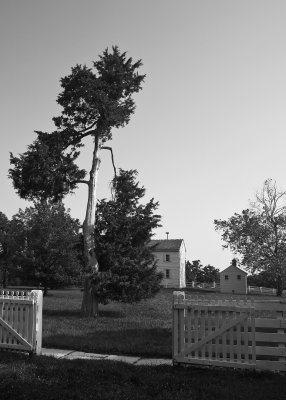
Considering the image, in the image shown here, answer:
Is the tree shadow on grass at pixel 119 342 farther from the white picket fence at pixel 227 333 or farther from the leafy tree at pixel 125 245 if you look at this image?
the leafy tree at pixel 125 245

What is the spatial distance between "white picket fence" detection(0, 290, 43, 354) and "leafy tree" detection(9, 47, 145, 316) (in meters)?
7.64

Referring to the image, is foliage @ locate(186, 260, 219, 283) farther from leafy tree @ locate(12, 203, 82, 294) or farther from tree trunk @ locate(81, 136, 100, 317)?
tree trunk @ locate(81, 136, 100, 317)

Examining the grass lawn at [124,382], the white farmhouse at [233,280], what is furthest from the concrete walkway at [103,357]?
the white farmhouse at [233,280]

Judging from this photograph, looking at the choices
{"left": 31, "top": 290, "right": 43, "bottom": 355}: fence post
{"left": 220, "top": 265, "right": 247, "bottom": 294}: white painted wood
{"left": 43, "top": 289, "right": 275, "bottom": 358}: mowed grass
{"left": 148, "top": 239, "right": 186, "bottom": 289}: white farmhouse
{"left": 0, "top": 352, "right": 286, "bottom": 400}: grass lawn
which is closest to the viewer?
{"left": 0, "top": 352, "right": 286, "bottom": 400}: grass lawn

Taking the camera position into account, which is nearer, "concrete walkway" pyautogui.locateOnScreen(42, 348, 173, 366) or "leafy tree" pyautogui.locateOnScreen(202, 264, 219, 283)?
"concrete walkway" pyautogui.locateOnScreen(42, 348, 173, 366)

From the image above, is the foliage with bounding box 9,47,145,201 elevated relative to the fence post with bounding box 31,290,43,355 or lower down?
elevated

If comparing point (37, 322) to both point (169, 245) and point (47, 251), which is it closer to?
point (47, 251)

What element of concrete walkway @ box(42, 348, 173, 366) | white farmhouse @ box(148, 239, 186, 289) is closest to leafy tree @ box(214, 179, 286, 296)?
white farmhouse @ box(148, 239, 186, 289)

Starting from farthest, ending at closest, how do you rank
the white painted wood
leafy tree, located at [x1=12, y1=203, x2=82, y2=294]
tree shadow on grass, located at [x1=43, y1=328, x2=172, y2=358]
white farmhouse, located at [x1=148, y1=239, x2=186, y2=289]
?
the white painted wood
white farmhouse, located at [x1=148, y1=239, x2=186, y2=289]
leafy tree, located at [x1=12, y1=203, x2=82, y2=294]
tree shadow on grass, located at [x1=43, y1=328, x2=172, y2=358]

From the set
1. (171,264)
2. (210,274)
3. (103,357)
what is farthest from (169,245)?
(103,357)

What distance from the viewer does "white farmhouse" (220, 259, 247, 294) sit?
185 feet

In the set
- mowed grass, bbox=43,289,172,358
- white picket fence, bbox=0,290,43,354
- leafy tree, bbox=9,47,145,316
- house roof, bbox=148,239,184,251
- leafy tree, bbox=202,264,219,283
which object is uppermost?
leafy tree, bbox=9,47,145,316

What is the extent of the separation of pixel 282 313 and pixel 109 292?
10.4 metres

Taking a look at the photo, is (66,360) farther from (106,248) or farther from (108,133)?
(108,133)
